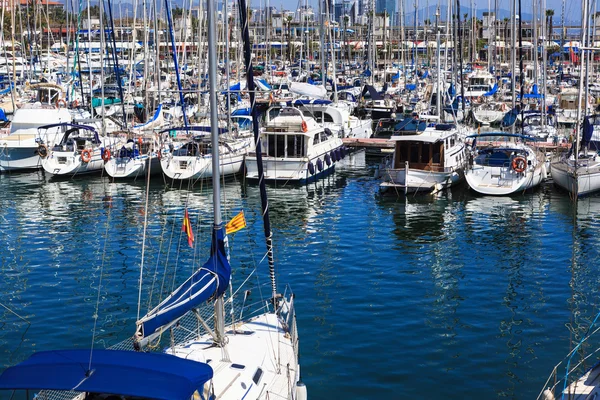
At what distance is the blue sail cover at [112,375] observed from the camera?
1084cm

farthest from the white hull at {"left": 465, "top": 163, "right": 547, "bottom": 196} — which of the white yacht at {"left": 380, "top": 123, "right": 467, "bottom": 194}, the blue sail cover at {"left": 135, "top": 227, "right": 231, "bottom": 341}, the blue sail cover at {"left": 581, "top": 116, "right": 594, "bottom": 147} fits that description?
the blue sail cover at {"left": 135, "top": 227, "right": 231, "bottom": 341}

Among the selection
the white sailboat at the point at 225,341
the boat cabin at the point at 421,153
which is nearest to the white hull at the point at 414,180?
the boat cabin at the point at 421,153

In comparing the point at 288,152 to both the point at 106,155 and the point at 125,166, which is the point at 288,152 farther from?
the point at 106,155

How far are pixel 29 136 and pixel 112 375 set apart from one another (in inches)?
1465

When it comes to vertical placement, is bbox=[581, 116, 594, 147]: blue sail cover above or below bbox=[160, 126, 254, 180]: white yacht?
above

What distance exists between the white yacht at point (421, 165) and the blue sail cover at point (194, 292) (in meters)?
23.6

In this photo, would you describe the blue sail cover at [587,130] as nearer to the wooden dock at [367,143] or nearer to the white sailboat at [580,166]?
the white sailboat at [580,166]

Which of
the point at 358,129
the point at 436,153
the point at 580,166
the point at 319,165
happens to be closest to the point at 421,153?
the point at 436,153

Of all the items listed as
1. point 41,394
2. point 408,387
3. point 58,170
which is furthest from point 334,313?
point 58,170

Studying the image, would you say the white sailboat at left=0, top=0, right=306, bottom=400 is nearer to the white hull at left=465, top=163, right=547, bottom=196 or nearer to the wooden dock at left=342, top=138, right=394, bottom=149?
the white hull at left=465, top=163, right=547, bottom=196

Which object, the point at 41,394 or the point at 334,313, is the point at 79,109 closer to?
the point at 334,313

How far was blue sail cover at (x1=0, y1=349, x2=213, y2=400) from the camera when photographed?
35.6ft

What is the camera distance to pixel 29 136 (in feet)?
150

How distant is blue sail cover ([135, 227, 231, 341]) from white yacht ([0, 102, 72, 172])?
98.9ft
